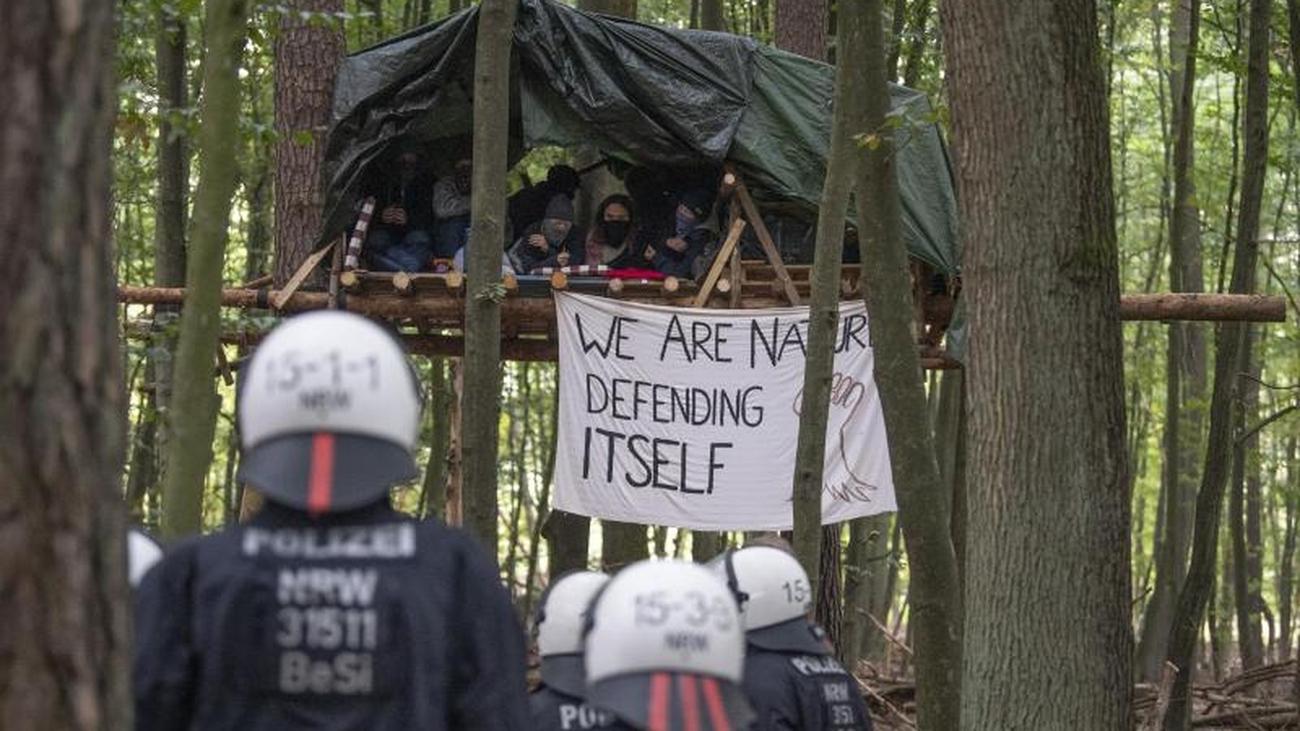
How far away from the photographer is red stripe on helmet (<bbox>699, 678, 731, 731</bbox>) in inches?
143

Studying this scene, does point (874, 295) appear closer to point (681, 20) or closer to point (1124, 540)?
point (1124, 540)

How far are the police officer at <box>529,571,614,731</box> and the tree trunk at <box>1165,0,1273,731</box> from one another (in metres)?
7.74

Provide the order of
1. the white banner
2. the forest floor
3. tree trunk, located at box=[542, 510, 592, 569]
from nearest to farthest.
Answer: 1. the white banner
2. the forest floor
3. tree trunk, located at box=[542, 510, 592, 569]

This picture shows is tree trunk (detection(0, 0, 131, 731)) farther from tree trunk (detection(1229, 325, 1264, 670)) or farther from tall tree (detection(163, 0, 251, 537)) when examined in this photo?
tree trunk (detection(1229, 325, 1264, 670))

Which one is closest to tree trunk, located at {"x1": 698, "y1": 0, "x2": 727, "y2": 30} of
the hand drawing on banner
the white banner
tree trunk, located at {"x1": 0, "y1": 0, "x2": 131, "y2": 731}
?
the white banner

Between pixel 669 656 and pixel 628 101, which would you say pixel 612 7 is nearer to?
pixel 628 101

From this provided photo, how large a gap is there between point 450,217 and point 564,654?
8126 mm

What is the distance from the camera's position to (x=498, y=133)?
356 inches

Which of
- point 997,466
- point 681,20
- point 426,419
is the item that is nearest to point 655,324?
point 997,466

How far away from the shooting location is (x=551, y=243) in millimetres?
12891

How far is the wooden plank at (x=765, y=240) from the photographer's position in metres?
12.2

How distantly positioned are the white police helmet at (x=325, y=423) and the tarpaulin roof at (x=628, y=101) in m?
8.97

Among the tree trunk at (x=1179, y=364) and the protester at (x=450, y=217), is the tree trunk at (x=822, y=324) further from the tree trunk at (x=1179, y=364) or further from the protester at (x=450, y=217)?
the tree trunk at (x=1179, y=364)

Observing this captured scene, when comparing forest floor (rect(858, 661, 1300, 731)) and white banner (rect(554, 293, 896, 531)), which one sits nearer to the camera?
white banner (rect(554, 293, 896, 531))
